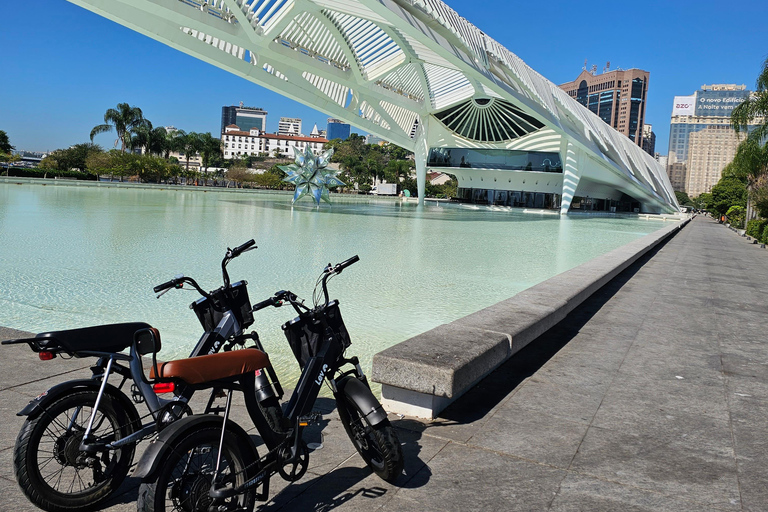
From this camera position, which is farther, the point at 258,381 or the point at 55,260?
the point at 55,260

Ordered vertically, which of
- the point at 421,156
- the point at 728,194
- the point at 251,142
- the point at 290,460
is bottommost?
the point at 290,460

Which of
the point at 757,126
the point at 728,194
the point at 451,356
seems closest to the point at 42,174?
the point at 757,126

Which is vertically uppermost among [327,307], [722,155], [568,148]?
[722,155]

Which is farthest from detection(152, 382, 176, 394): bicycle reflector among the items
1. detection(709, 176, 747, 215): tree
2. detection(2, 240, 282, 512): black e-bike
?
detection(709, 176, 747, 215): tree

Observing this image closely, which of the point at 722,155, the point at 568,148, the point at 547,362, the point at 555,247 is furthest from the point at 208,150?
the point at 722,155

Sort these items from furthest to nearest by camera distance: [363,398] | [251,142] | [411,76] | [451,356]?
[251,142]
[411,76]
[451,356]
[363,398]

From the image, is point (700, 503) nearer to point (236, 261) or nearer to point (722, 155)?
point (236, 261)

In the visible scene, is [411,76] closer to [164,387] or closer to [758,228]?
[758,228]

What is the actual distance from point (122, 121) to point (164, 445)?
6728 cm

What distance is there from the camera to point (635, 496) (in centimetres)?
255

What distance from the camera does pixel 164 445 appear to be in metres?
1.91

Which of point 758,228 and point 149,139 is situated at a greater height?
point 149,139

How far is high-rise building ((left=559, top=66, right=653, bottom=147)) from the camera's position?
166 m

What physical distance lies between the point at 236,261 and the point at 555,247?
29.0 ft
